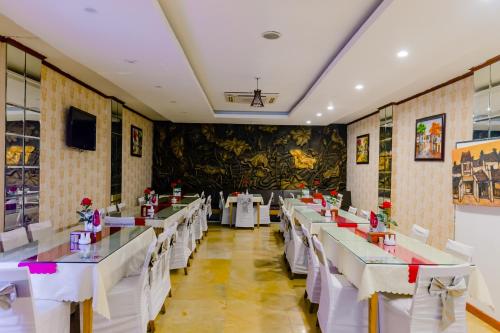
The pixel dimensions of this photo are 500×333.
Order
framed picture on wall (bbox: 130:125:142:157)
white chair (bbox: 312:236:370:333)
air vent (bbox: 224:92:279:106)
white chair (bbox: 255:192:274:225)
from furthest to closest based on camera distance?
white chair (bbox: 255:192:274:225)
framed picture on wall (bbox: 130:125:142:157)
air vent (bbox: 224:92:279:106)
white chair (bbox: 312:236:370:333)

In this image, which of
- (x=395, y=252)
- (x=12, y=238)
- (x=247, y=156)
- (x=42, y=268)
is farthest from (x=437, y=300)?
(x=247, y=156)

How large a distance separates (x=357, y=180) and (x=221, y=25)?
6.74m

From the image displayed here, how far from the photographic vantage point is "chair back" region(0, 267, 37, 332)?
2.04 m

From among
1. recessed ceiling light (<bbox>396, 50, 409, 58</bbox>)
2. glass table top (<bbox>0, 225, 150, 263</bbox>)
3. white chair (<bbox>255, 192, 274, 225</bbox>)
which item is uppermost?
recessed ceiling light (<bbox>396, 50, 409, 58</bbox>)

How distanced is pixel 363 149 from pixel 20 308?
802 cm

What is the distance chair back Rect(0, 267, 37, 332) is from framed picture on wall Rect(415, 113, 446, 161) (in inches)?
214

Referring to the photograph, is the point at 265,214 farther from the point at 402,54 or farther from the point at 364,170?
the point at 402,54

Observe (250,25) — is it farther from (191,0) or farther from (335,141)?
(335,141)

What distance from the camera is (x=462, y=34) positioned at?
312cm

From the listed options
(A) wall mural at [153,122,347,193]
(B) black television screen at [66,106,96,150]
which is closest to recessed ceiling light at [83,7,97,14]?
(B) black television screen at [66,106,96,150]

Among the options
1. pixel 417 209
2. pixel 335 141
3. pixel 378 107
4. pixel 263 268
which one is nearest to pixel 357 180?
pixel 335 141

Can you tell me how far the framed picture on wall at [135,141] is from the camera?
8.23m

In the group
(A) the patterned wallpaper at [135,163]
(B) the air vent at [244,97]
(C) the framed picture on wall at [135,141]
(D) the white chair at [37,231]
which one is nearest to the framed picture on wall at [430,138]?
(B) the air vent at [244,97]

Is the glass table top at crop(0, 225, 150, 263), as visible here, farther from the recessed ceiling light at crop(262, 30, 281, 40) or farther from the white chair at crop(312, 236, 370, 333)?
the recessed ceiling light at crop(262, 30, 281, 40)
